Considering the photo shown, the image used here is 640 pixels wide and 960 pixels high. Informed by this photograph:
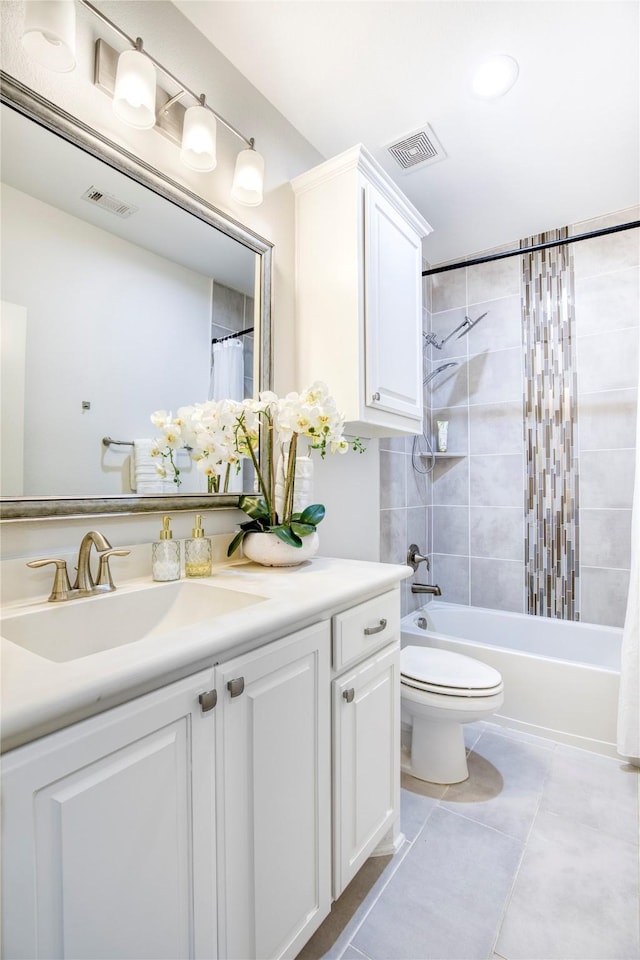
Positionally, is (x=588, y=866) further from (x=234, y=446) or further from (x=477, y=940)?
(x=234, y=446)

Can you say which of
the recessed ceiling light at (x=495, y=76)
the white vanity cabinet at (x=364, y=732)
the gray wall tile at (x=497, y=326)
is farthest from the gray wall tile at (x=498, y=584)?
the recessed ceiling light at (x=495, y=76)

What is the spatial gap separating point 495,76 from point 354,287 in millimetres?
884

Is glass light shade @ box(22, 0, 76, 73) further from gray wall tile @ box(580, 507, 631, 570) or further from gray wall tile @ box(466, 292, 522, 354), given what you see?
gray wall tile @ box(580, 507, 631, 570)

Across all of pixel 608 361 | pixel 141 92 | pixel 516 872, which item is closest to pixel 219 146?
pixel 141 92

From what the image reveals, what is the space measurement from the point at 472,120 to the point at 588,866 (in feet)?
8.52

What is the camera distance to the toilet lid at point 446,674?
1656mm

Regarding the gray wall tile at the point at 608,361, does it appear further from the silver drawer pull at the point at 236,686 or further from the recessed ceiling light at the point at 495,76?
the silver drawer pull at the point at 236,686

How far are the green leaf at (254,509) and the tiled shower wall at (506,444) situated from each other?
1119 millimetres

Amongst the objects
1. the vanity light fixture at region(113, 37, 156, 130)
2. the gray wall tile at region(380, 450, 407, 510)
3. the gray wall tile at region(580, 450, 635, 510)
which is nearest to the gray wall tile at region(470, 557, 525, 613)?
the gray wall tile at region(580, 450, 635, 510)

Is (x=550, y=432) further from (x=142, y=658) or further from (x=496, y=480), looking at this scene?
(x=142, y=658)

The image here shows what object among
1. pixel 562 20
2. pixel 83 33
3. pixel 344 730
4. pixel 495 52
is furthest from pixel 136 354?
pixel 562 20

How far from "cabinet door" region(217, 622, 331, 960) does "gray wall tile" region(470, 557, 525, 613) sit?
6.56ft

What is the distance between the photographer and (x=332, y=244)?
167 cm

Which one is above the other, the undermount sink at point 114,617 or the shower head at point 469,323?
the shower head at point 469,323
